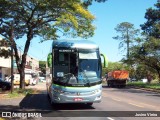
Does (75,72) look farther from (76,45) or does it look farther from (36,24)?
(36,24)

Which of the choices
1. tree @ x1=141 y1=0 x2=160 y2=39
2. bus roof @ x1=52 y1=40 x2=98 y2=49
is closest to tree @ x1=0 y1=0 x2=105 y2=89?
bus roof @ x1=52 y1=40 x2=98 y2=49

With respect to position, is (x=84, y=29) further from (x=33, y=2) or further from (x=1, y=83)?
(x=1, y=83)

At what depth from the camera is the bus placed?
19.5m

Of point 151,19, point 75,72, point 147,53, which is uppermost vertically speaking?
point 151,19

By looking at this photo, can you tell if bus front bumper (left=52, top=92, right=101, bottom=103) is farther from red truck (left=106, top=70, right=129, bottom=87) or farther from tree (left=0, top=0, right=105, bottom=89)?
red truck (left=106, top=70, right=129, bottom=87)

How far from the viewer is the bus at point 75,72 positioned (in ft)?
64.1

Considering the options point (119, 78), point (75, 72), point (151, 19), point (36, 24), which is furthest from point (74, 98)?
point (151, 19)

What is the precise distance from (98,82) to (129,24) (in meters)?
70.7

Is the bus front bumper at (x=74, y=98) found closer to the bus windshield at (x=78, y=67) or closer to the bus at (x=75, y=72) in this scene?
the bus at (x=75, y=72)

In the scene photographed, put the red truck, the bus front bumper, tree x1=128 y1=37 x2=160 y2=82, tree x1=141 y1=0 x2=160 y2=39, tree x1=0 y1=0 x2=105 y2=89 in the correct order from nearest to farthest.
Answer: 1. the bus front bumper
2. tree x1=0 y1=0 x2=105 y2=89
3. tree x1=128 y1=37 x2=160 y2=82
4. the red truck
5. tree x1=141 y1=0 x2=160 y2=39

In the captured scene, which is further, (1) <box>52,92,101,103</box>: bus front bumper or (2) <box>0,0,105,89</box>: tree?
(2) <box>0,0,105,89</box>: tree

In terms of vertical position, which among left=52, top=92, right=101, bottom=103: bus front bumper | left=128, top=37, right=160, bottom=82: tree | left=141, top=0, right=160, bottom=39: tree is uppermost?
left=141, top=0, right=160, bottom=39: tree

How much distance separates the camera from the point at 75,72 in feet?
66.0

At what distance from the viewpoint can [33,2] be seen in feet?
99.5
